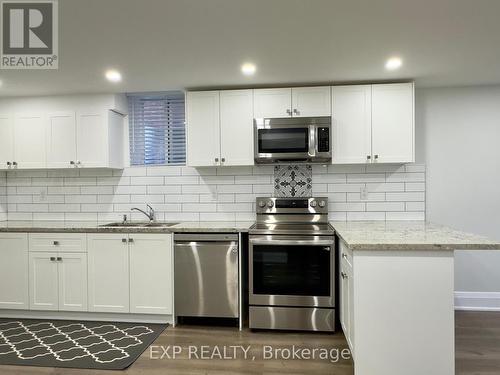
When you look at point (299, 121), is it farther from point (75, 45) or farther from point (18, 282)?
point (18, 282)

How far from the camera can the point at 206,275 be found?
300 centimetres

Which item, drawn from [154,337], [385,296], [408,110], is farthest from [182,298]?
[408,110]

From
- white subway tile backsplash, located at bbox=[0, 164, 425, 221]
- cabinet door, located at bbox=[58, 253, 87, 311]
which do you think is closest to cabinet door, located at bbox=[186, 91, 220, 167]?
white subway tile backsplash, located at bbox=[0, 164, 425, 221]

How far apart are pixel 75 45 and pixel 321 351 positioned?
298cm

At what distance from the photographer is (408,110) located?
122 inches

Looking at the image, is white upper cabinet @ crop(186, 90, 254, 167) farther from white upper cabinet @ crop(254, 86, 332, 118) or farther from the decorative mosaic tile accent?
the decorative mosaic tile accent

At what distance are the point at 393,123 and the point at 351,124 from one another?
0.39 m

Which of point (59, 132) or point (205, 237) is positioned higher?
point (59, 132)

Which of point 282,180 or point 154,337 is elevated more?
point 282,180

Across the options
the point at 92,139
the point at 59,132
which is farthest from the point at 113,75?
the point at 59,132

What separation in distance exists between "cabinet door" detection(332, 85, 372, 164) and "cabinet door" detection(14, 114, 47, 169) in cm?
310

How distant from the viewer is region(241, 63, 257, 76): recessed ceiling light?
274 centimetres

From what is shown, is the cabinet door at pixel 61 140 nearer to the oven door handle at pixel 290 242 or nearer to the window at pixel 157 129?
the window at pixel 157 129
